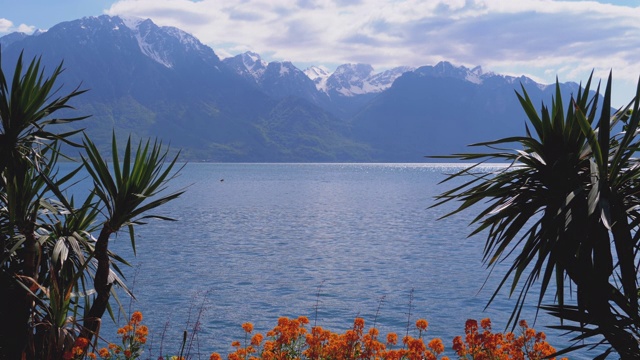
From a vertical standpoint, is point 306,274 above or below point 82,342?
below

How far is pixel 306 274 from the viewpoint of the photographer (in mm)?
40719

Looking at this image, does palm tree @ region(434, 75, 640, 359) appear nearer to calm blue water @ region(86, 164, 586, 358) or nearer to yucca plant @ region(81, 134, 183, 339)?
yucca plant @ region(81, 134, 183, 339)

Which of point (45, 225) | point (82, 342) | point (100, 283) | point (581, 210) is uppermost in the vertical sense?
point (581, 210)

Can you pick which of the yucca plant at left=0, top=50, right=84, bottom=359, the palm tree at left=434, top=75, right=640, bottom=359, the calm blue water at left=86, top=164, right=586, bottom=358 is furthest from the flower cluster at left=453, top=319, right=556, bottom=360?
the yucca plant at left=0, top=50, right=84, bottom=359

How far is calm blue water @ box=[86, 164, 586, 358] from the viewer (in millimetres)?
28438

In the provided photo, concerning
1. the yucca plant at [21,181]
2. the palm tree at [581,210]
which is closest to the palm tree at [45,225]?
the yucca plant at [21,181]

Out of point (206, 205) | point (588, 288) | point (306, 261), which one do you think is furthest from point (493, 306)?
point (206, 205)

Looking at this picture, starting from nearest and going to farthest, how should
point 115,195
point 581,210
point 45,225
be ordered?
point 581,210
point 115,195
point 45,225

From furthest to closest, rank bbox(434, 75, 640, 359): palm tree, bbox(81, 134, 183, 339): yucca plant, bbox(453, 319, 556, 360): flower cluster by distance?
bbox(453, 319, 556, 360): flower cluster
bbox(81, 134, 183, 339): yucca plant
bbox(434, 75, 640, 359): palm tree

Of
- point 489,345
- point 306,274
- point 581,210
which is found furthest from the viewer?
point 306,274

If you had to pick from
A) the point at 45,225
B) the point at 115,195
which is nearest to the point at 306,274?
the point at 45,225

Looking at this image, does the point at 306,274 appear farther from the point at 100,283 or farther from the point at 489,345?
the point at 100,283

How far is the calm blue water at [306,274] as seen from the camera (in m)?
28.4

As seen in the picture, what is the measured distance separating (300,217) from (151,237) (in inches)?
1015
